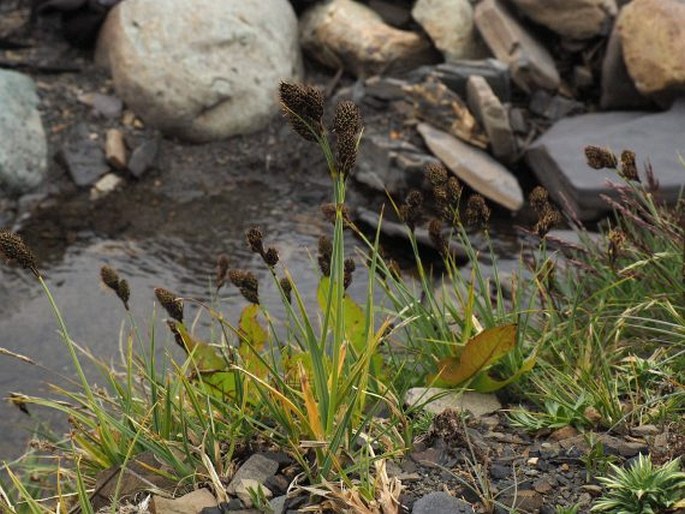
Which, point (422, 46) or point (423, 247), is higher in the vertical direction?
point (422, 46)

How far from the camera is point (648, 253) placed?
3.14 metres

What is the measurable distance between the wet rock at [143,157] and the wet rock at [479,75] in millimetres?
1806

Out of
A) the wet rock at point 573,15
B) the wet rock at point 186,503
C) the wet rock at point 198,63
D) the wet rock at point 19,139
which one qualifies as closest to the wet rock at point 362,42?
the wet rock at point 198,63

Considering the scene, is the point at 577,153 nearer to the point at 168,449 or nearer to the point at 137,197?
the point at 137,197

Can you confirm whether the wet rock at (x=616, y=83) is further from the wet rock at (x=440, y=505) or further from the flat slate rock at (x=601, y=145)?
the wet rock at (x=440, y=505)

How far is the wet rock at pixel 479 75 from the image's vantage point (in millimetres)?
6422

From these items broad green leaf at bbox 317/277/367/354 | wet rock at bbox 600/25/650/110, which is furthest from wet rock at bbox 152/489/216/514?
wet rock at bbox 600/25/650/110

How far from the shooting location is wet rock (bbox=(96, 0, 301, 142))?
664 cm

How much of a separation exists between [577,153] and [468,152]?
0.66 metres

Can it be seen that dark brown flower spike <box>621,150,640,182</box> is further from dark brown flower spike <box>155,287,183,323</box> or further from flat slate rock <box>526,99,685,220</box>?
flat slate rock <box>526,99,685,220</box>

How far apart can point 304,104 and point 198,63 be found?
190 inches

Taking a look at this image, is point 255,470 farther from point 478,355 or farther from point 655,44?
point 655,44

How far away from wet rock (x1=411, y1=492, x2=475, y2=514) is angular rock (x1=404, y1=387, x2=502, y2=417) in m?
0.56

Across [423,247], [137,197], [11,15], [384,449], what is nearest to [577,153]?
[423,247]
